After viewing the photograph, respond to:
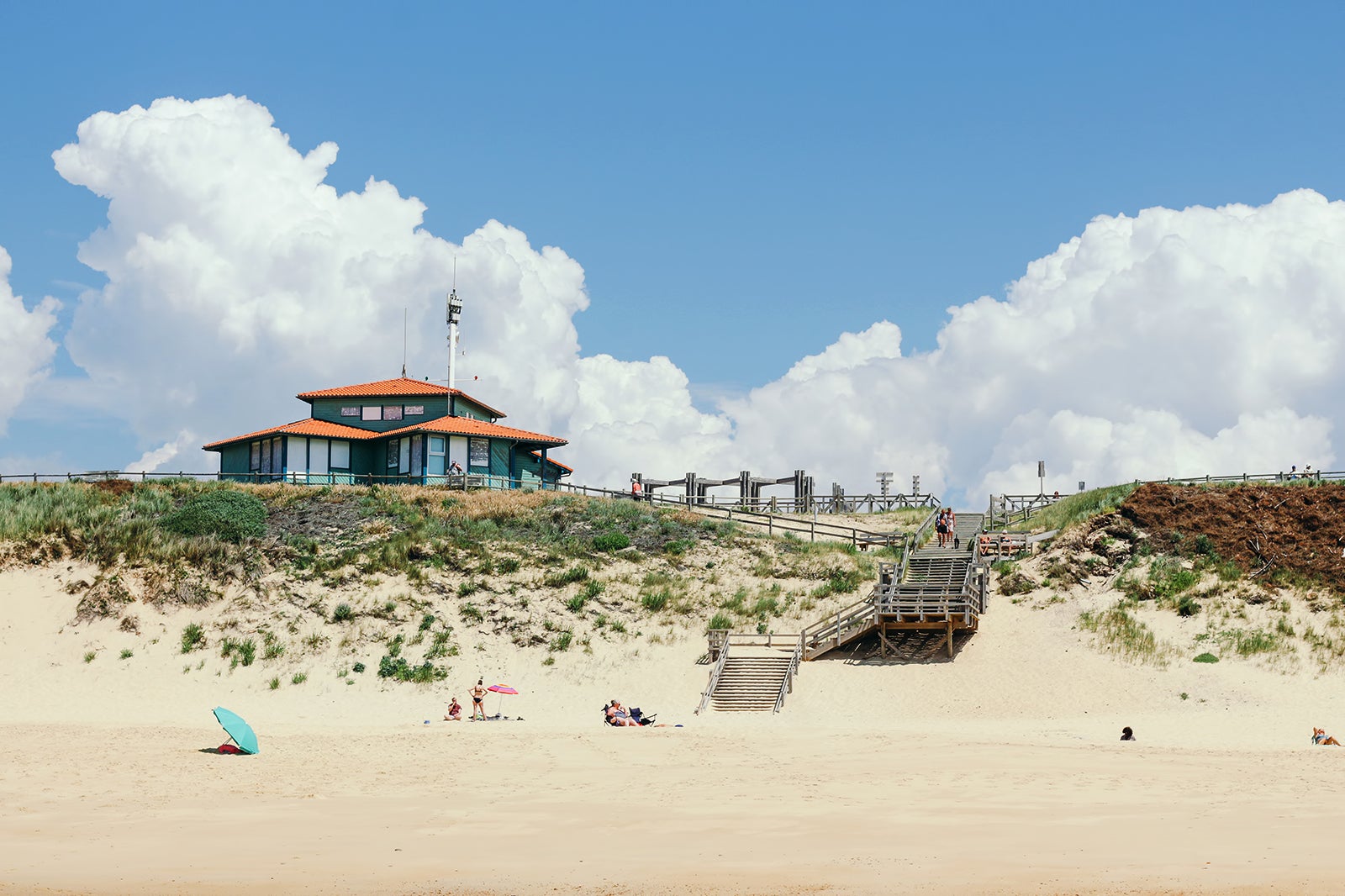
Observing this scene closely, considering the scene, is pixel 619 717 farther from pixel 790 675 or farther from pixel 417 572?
pixel 417 572

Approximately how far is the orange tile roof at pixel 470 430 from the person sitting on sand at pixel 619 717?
25132mm

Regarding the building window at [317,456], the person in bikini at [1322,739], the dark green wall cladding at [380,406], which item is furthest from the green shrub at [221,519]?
the person in bikini at [1322,739]

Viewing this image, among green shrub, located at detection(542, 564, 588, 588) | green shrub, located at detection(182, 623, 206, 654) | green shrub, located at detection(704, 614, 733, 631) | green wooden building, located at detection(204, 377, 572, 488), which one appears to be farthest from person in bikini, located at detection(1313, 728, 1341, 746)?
green wooden building, located at detection(204, 377, 572, 488)

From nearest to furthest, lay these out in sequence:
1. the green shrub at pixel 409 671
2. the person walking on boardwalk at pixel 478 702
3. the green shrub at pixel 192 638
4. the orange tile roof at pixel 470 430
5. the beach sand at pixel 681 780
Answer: the beach sand at pixel 681 780 → the person walking on boardwalk at pixel 478 702 → the green shrub at pixel 409 671 → the green shrub at pixel 192 638 → the orange tile roof at pixel 470 430

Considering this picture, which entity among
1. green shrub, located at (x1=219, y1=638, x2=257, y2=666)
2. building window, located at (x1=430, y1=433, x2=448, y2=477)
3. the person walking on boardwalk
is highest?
building window, located at (x1=430, y1=433, x2=448, y2=477)

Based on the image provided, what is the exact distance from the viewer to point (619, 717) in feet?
105

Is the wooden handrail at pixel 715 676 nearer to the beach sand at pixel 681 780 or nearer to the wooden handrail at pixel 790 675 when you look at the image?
the beach sand at pixel 681 780

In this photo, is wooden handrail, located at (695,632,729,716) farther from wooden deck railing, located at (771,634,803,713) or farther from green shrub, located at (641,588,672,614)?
green shrub, located at (641,588,672,614)

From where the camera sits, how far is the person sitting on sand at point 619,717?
31.8 m

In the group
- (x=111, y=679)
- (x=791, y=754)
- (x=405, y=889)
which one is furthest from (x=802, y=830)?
(x=111, y=679)

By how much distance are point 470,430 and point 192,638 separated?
17.1 meters

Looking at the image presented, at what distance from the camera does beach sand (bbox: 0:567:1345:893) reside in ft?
51.5

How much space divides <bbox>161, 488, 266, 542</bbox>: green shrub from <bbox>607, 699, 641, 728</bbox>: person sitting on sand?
67.2ft

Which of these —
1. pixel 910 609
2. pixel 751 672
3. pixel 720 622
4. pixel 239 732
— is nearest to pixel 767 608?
pixel 720 622
